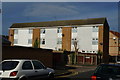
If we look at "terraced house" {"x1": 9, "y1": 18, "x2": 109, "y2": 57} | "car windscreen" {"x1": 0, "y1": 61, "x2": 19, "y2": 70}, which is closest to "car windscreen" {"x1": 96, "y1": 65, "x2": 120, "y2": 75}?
"car windscreen" {"x1": 0, "y1": 61, "x2": 19, "y2": 70}

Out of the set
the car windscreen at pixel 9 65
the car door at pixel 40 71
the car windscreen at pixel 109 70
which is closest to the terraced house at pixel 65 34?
the car door at pixel 40 71

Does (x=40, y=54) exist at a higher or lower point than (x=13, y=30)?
lower

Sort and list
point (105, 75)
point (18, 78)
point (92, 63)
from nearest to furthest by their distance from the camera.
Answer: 1. point (105, 75)
2. point (18, 78)
3. point (92, 63)

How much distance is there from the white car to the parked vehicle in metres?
3.80

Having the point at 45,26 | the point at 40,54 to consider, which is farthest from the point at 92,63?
the point at 40,54

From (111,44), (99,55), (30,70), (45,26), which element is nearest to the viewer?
(30,70)

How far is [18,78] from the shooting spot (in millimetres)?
12102

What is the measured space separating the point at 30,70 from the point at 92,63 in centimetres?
4225

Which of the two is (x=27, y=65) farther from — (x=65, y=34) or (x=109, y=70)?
(x=65, y=34)

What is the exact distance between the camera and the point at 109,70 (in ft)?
34.9

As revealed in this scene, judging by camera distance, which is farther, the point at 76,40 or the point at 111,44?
the point at 111,44

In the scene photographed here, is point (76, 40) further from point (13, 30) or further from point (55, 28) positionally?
point (13, 30)

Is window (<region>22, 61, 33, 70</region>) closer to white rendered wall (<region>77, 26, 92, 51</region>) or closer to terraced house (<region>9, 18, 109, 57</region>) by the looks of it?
terraced house (<region>9, 18, 109, 57</region>)

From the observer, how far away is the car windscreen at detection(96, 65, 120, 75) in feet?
34.5
